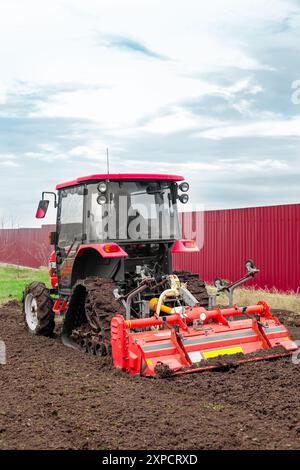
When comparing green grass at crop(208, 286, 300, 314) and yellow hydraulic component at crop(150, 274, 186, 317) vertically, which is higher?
yellow hydraulic component at crop(150, 274, 186, 317)

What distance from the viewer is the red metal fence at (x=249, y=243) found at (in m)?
16.4

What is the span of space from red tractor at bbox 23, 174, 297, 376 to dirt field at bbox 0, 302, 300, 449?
32 centimetres

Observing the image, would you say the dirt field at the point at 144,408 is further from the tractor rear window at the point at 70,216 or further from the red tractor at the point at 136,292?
the tractor rear window at the point at 70,216

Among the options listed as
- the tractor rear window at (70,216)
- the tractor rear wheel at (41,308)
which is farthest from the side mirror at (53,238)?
the tractor rear wheel at (41,308)

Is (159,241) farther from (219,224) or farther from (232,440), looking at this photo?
(219,224)

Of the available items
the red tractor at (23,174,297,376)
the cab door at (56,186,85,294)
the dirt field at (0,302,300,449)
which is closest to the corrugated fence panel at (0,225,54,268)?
the cab door at (56,186,85,294)

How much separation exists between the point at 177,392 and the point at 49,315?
12.4ft

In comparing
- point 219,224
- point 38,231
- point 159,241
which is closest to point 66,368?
point 159,241

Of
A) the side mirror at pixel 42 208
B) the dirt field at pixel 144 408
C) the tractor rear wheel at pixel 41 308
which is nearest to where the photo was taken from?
the dirt field at pixel 144 408

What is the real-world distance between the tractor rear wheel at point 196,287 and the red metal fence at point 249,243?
25.1 feet

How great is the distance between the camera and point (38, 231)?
1518 inches

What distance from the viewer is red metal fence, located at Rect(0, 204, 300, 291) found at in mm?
16422

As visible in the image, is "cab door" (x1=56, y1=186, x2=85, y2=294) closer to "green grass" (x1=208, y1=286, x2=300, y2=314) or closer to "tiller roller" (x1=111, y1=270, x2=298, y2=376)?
"tiller roller" (x1=111, y1=270, x2=298, y2=376)

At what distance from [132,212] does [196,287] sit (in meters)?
1.43
